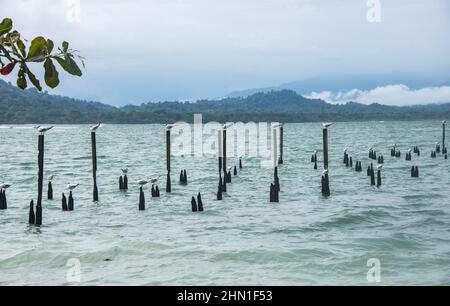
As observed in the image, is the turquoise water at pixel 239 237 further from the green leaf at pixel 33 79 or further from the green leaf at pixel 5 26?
the green leaf at pixel 5 26

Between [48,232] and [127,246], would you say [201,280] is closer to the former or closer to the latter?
[127,246]

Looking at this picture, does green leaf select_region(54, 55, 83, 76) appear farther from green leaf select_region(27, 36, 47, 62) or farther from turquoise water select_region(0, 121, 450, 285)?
turquoise water select_region(0, 121, 450, 285)

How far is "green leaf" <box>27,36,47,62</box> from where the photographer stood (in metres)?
4.64

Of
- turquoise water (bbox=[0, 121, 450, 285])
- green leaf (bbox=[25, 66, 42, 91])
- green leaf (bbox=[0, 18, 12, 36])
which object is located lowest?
turquoise water (bbox=[0, 121, 450, 285])

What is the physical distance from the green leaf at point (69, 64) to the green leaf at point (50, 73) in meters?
0.11

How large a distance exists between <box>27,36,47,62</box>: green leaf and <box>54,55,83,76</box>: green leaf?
129 millimetres

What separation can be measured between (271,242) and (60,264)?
6576mm

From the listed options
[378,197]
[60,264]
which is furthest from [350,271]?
[378,197]

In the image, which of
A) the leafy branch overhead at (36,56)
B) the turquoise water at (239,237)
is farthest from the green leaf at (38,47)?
the turquoise water at (239,237)

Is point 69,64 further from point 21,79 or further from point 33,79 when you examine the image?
point 21,79

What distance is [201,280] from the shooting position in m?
15.3

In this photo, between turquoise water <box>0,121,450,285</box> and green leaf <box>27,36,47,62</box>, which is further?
turquoise water <box>0,121,450,285</box>

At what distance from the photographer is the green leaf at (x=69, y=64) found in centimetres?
456

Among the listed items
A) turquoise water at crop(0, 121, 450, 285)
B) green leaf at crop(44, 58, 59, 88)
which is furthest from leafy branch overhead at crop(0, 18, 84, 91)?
turquoise water at crop(0, 121, 450, 285)
